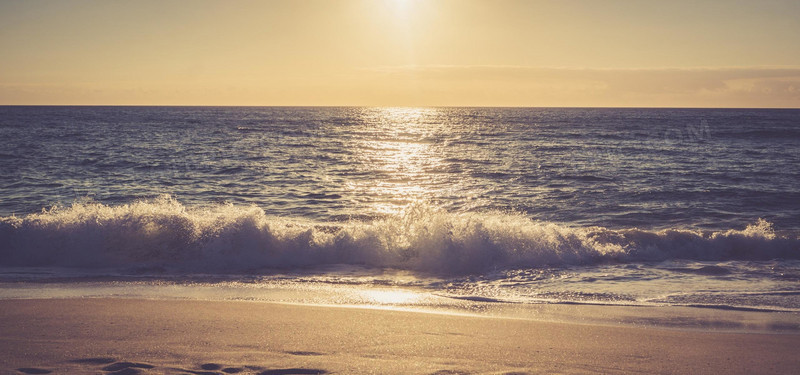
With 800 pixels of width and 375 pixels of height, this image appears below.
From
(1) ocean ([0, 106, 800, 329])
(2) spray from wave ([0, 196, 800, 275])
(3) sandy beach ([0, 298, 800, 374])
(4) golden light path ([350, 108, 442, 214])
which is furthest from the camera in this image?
(4) golden light path ([350, 108, 442, 214])

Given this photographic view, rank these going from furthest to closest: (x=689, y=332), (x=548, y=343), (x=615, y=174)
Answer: (x=615, y=174)
(x=689, y=332)
(x=548, y=343)

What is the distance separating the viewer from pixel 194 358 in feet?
17.0

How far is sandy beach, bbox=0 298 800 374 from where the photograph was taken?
5.04 meters

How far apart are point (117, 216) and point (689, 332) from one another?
36.3 ft

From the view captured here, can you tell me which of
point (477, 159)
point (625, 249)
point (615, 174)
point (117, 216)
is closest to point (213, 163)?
point (477, 159)

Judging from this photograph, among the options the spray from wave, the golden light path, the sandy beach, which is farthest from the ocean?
the sandy beach

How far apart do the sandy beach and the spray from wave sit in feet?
12.1

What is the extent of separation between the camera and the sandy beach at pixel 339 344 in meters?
5.04

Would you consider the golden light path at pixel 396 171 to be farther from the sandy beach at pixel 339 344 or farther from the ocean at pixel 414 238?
the sandy beach at pixel 339 344

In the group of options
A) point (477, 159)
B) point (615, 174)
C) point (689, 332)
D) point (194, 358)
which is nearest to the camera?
point (194, 358)

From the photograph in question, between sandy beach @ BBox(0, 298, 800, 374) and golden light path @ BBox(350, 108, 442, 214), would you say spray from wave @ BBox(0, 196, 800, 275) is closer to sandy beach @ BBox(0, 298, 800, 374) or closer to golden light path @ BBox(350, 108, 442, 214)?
sandy beach @ BBox(0, 298, 800, 374)

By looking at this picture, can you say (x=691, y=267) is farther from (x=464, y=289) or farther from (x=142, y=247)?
(x=142, y=247)

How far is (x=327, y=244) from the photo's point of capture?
11430mm

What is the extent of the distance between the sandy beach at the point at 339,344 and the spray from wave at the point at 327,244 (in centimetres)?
370
